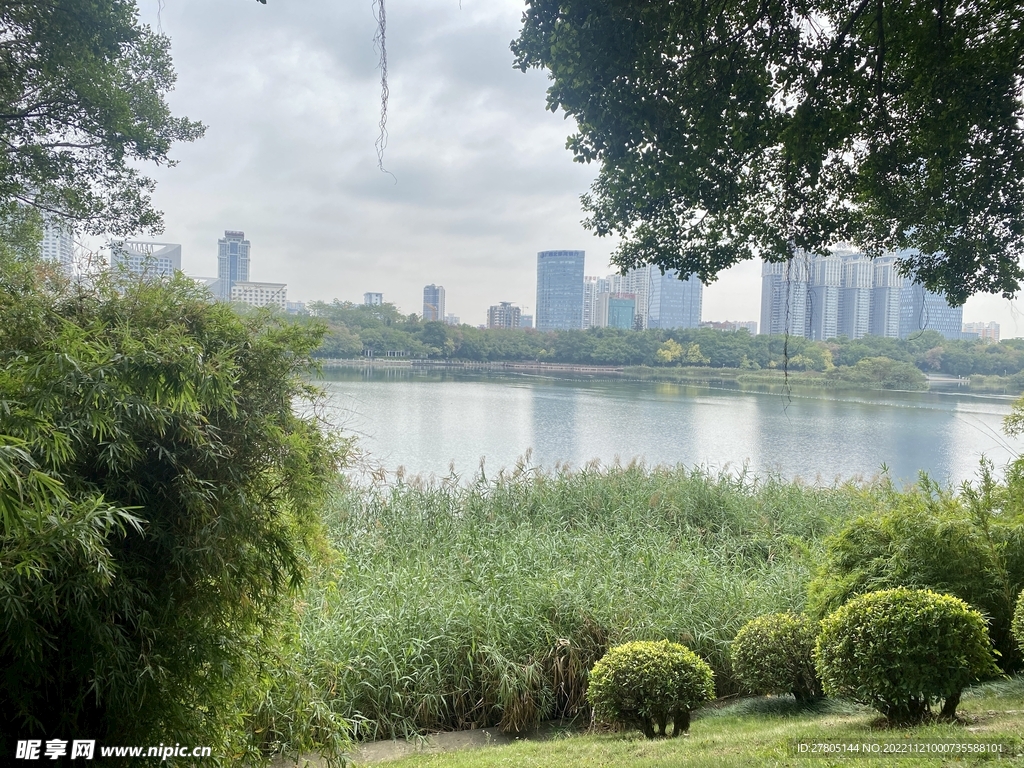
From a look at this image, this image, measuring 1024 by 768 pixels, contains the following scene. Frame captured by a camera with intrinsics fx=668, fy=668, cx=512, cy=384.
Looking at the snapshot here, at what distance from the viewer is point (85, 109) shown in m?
4.04

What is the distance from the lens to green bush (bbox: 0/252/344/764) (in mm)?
1596

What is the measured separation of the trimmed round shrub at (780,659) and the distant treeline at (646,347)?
5.64ft

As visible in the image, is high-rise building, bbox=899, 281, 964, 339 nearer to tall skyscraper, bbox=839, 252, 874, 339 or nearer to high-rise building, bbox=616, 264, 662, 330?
tall skyscraper, bbox=839, 252, 874, 339

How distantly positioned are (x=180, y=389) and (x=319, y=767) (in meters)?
1.84

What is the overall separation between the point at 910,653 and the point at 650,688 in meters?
1.03

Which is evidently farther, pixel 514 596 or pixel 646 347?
pixel 646 347

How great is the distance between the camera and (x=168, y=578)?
1.98 meters

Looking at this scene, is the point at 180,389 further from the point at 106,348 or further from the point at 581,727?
the point at 581,727

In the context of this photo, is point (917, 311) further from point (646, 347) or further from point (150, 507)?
point (646, 347)

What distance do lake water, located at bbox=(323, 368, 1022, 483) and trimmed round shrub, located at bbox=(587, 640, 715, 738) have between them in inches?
179

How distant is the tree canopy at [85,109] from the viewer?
3.37 m

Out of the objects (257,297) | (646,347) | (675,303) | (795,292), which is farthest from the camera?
(646,347)

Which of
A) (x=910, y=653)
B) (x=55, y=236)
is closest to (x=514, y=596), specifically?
(x=910, y=653)

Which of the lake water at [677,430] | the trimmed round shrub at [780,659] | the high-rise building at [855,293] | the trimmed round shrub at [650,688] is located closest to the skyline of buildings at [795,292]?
the high-rise building at [855,293]
